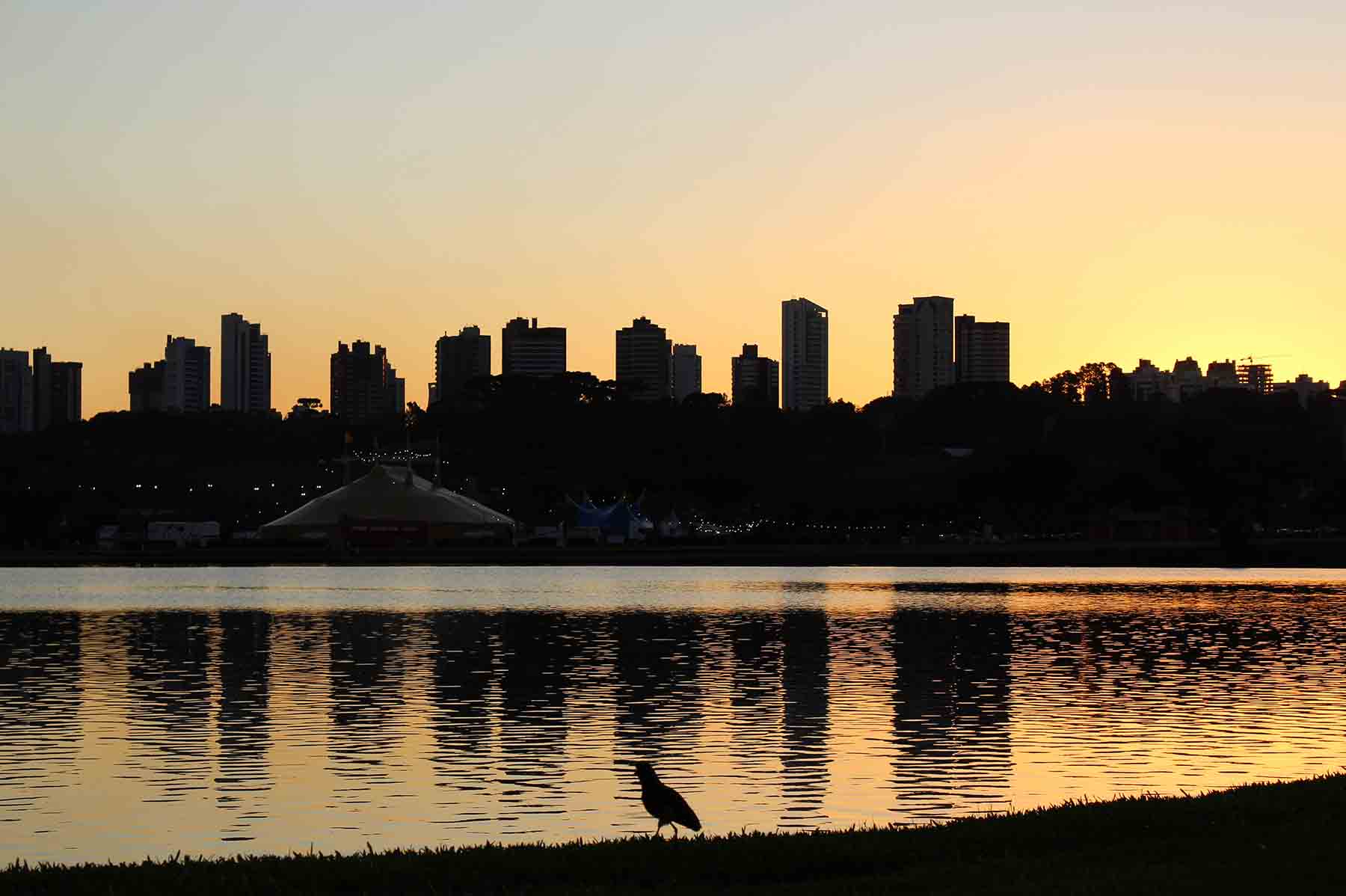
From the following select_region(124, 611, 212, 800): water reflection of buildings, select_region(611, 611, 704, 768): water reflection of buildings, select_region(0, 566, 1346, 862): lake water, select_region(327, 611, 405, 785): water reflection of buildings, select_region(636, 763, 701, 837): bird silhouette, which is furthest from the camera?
select_region(611, 611, 704, 768): water reflection of buildings

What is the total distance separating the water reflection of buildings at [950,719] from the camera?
28266 millimetres

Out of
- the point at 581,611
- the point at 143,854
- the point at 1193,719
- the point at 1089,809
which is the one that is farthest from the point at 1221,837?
the point at 581,611

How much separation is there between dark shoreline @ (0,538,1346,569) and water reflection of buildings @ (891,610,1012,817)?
85.6 meters

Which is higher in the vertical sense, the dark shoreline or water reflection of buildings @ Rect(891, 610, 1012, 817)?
the dark shoreline

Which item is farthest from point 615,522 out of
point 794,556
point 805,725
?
point 805,725

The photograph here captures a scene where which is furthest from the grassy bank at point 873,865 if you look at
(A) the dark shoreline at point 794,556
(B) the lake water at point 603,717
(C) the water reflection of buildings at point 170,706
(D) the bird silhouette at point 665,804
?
(A) the dark shoreline at point 794,556

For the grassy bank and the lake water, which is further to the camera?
the lake water

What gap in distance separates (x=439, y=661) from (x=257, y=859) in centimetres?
3360

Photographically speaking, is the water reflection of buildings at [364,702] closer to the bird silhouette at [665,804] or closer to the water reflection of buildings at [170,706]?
the water reflection of buildings at [170,706]

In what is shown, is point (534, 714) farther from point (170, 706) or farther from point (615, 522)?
point (615, 522)

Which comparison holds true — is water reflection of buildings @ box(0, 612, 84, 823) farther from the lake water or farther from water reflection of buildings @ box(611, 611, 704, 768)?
water reflection of buildings @ box(611, 611, 704, 768)

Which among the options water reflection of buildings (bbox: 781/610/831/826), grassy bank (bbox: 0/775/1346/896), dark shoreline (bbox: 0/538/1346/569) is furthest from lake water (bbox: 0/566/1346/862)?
dark shoreline (bbox: 0/538/1346/569)

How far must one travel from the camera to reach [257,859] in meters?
19.0

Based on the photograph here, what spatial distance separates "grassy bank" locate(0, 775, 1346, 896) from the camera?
→ 1681 cm
